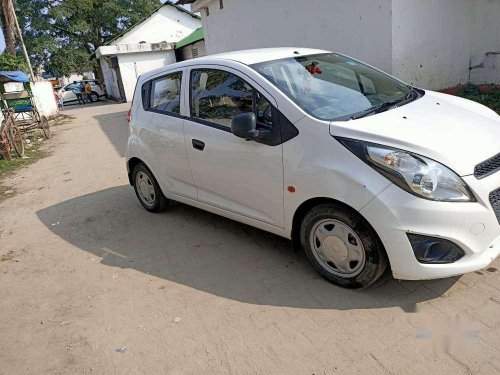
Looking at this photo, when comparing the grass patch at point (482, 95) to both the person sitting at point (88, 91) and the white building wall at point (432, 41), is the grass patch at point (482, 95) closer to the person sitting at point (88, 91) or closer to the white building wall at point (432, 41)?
the white building wall at point (432, 41)

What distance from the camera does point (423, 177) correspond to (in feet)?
8.29

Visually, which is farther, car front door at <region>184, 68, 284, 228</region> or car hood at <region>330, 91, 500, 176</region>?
car front door at <region>184, 68, 284, 228</region>

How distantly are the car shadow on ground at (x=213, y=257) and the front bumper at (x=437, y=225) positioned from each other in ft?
1.30

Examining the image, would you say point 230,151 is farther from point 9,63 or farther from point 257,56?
point 9,63

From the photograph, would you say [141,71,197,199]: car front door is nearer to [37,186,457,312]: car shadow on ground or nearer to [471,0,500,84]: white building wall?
[37,186,457,312]: car shadow on ground

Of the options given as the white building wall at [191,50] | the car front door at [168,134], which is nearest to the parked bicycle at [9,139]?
the car front door at [168,134]

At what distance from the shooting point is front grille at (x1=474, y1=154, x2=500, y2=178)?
8.48ft

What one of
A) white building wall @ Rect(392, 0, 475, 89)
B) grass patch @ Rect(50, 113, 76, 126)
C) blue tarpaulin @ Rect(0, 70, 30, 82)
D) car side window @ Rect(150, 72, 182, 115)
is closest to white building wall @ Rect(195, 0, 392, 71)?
white building wall @ Rect(392, 0, 475, 89)

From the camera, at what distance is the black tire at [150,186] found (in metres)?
4.84

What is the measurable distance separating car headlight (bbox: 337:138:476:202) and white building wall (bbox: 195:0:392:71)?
18.1 ft

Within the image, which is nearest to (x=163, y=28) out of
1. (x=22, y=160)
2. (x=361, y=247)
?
(x=22, y=160)

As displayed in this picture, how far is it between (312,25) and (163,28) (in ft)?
76.2

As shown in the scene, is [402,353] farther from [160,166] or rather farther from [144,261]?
[160,166]

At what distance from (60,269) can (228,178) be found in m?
1.99
